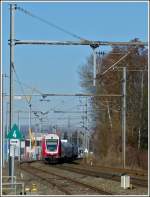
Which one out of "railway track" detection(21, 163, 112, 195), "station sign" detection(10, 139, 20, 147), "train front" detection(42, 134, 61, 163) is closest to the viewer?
"station sign" detection(10, 139, 20, 147)

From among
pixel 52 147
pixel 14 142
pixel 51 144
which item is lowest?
pixel 52 147

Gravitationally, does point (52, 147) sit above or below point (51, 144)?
below

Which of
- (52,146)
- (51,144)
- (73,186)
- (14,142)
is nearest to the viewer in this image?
(14,142)

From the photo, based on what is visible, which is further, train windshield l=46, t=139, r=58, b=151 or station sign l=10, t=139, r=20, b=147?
train windshield l=46, t=139, r=58, b=151

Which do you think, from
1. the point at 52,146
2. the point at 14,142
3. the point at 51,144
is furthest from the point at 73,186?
the point at 52,146

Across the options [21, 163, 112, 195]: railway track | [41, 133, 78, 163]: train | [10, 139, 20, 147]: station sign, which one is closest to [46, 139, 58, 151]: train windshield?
[41, 133, 78, 163]: train

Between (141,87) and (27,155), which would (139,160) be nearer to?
(141,87)

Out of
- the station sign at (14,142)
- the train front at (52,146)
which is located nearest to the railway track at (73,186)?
the station sign at (14,142)

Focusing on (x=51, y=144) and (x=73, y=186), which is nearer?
(x=73, y=186)

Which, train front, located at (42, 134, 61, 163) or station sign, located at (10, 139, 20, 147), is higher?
station sign, located at (10, 139, 20, 147)

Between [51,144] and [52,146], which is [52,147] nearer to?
[52,146]

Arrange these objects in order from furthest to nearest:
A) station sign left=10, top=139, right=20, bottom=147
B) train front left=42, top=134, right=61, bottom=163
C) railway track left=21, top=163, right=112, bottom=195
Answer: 1. train front left=42, top=134, right=61, bottom=163
2. railway track left=21, top=163, right=112, bottom=195
3. station sign left=10, top=139, right=20, bottom=147

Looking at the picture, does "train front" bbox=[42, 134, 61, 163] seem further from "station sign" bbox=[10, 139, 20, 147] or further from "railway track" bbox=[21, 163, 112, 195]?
"station sign" bbox=[10, 139, 20, 147]

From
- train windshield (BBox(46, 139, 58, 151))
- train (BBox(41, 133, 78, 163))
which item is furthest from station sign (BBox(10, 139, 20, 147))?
train windshield (BBox(46, 139, 58, 151))
